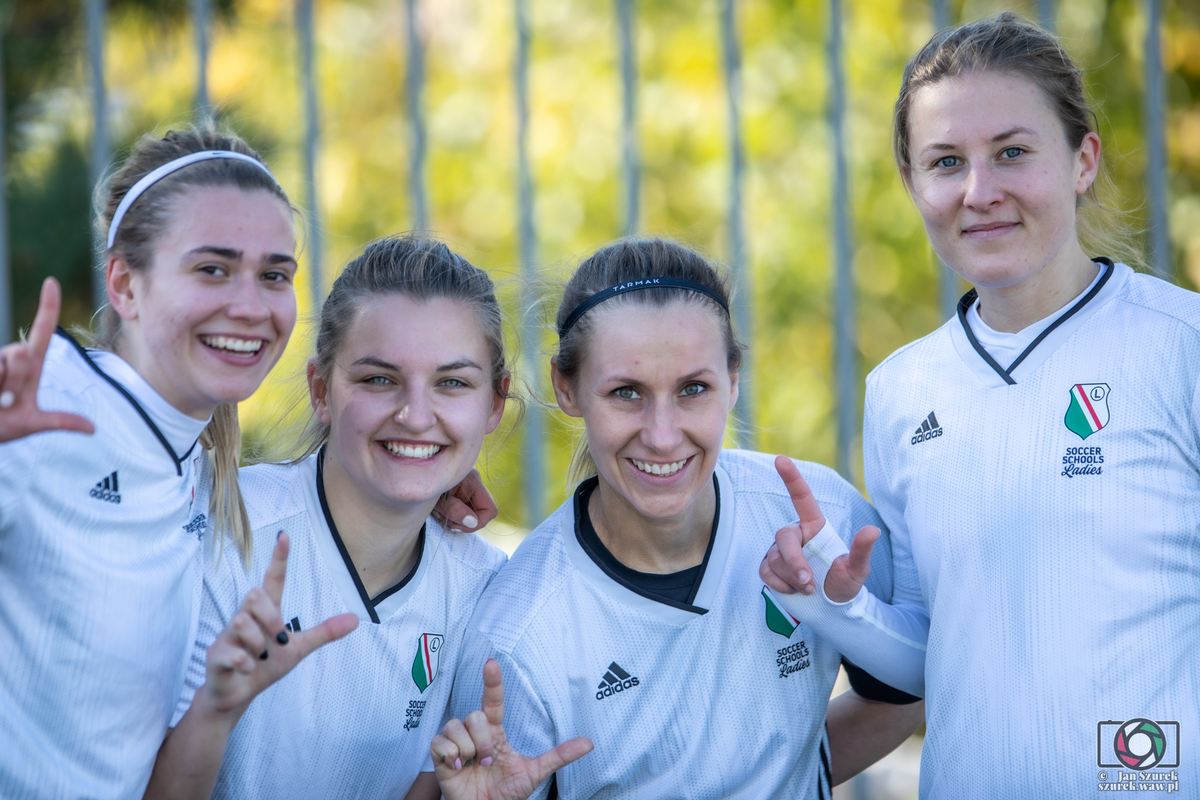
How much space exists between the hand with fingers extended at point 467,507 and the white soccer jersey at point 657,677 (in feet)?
0.57

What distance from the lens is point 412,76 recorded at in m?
3.60

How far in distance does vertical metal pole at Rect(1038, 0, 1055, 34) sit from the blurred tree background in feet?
2.53

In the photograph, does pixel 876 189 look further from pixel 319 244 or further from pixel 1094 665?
pixel 1094 665

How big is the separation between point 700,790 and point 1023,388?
985 millimetres

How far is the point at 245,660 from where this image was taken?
6.03 ft

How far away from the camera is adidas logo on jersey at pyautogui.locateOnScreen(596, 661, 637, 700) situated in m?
2.21

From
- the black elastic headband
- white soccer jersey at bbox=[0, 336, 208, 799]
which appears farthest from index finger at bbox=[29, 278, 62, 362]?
the black elastic headband

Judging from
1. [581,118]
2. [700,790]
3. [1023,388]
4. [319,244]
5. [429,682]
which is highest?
[581,118]

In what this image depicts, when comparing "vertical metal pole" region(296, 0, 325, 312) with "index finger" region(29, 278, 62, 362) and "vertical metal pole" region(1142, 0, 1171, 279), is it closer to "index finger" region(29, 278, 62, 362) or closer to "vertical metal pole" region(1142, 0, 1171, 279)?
"index finger" region(29, 278, 62, 362)

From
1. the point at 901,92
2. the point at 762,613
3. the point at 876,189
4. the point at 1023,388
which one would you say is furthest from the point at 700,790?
the point at 876,189

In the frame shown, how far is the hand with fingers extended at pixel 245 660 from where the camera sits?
1.83 meters

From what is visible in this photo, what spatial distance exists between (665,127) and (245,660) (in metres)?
4.45

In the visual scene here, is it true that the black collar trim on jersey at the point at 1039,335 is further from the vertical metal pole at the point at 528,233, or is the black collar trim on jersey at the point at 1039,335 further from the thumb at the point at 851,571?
the vertical metal pole at the point at 528,233

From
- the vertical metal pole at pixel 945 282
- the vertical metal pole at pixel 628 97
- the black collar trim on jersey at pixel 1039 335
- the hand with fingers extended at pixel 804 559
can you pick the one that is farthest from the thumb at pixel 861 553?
the vertical metal pole at pixel 945 282
